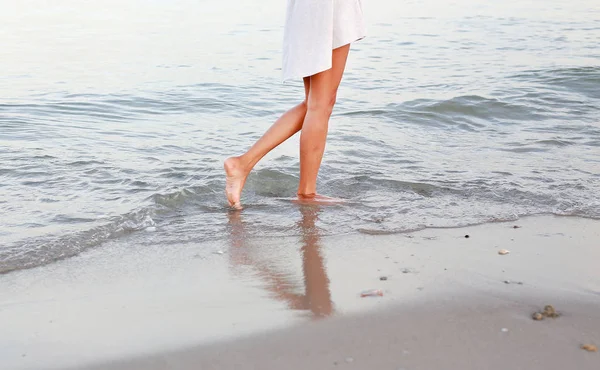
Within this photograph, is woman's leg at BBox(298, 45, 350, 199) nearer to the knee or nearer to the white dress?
the knee

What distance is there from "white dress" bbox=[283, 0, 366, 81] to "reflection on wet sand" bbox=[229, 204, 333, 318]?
0.70 meters

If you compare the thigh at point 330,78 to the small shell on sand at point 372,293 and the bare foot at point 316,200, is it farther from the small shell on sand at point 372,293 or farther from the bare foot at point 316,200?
the small shell on sand at point 372,293

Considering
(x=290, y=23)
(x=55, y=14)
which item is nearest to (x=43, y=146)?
(x=290, y=23)

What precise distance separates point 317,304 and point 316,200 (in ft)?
4.52

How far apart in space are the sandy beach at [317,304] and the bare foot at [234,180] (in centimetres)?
49

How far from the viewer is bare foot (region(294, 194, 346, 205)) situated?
384cm

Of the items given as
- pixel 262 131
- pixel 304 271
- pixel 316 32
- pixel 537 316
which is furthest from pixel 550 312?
pixel 262 131

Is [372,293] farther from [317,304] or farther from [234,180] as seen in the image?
[234,180]

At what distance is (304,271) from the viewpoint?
9.40ft

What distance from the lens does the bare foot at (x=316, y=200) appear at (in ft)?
12.6

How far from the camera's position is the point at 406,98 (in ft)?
22.4

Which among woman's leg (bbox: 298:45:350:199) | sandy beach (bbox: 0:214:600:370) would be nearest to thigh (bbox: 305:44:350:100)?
woman's leg (bbox: 298:45:350:199)

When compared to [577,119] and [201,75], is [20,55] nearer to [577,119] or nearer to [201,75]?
[201,75]

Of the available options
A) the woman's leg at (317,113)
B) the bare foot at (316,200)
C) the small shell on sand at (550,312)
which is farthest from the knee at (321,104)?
the small shell on sand at (550,312)
